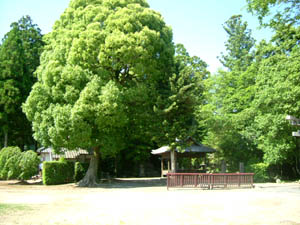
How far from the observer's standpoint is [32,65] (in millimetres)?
34438

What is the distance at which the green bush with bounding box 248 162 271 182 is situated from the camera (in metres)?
27.2

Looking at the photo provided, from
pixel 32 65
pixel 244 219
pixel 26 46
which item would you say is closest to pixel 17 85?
pixel 32 65

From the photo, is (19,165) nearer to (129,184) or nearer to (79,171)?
(79,171)

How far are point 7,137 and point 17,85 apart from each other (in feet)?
21.1

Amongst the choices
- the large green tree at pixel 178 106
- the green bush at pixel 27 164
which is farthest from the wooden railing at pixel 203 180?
the green bush at pixel 27 164

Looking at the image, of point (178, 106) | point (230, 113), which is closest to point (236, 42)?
point (230, 113)

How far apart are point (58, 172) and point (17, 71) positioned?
13.6m

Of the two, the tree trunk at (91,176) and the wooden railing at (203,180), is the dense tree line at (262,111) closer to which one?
the wooden railing at (203,180)

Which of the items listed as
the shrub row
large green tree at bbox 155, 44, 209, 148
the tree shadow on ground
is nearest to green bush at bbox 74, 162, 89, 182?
the tree shadow on ground

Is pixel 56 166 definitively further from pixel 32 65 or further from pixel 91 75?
pixel 32 65

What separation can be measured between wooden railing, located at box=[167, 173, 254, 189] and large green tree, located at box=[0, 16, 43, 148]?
19801mm

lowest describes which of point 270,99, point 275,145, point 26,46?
point 275,145

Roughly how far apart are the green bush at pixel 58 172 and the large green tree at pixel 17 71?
10678 mm

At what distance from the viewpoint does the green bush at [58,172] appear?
24.0 meters
